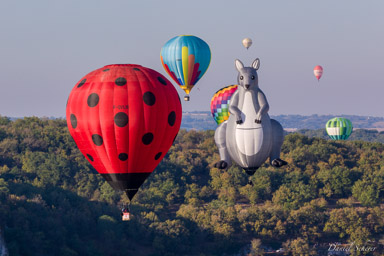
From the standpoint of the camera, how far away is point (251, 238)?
98250 mm

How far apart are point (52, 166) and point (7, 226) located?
29036 millimetres

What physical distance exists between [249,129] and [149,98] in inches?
226

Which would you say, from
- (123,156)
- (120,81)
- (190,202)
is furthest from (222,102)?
(120,81)

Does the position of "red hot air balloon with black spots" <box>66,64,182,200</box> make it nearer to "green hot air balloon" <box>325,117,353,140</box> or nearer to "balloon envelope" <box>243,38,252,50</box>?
"balloon envelope" <box>243,38,252,50</box>

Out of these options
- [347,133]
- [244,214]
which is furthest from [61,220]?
[347,133]

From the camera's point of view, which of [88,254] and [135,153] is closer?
[135,153]

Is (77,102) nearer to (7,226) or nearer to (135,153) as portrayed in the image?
(135,153)

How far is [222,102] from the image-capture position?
95.8 metres

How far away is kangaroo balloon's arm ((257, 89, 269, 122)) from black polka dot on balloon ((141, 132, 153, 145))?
5924 mm

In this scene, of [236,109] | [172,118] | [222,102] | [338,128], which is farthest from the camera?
[338,128]

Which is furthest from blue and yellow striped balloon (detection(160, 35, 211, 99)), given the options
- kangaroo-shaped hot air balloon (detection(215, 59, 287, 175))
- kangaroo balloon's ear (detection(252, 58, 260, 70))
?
kangaroo-shaped hot air balloon (detection(215, 59, 287, 175))

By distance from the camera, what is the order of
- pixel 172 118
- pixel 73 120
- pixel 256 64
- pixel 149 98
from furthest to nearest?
pixel 256 64, pixel 172 118, pixel 73 120, pixel 149 98

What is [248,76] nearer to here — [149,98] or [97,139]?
[149,98]

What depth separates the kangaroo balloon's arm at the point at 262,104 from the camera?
4997 cm
